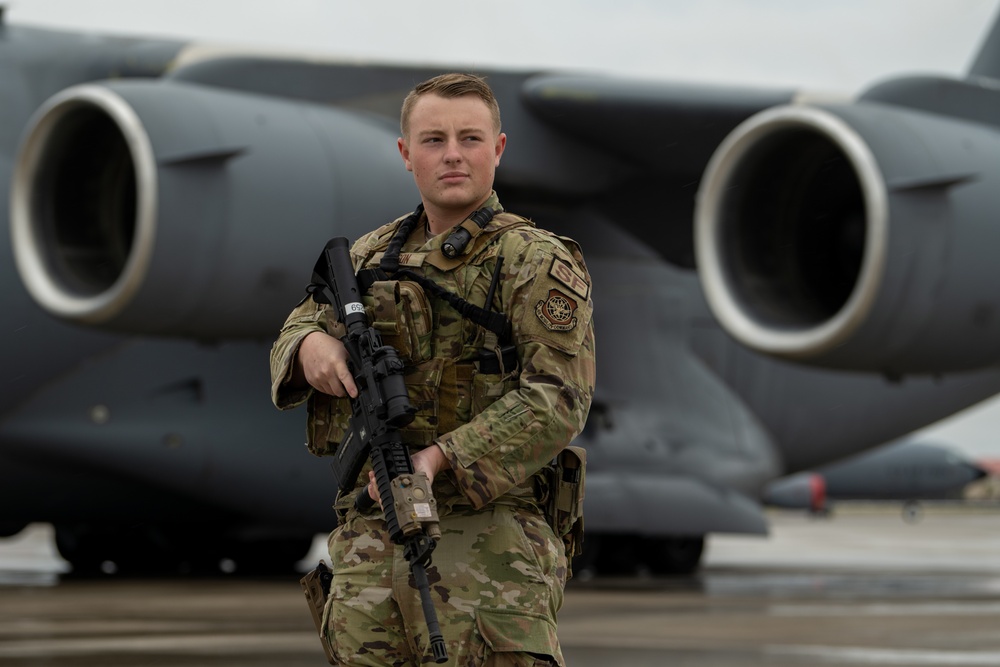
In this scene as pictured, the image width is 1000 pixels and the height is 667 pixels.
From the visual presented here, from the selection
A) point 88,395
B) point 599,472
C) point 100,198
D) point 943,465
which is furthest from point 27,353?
point 943,465

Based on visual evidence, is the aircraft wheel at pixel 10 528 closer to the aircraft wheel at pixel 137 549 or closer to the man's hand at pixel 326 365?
the aircraft wheel at pixel 137 549

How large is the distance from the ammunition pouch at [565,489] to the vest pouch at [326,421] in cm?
32

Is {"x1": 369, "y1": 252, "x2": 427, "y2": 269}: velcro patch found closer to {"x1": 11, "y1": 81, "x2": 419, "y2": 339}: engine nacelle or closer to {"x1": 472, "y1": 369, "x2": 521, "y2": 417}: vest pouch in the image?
{"x1": 472, "y1": 369, "x2": 521, "y2": 417}: vest pouch

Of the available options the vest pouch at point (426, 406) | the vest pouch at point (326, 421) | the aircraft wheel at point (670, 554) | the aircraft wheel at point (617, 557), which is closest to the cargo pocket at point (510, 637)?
the vest pouch at point (426, 406)

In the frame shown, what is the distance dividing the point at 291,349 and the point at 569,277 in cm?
43

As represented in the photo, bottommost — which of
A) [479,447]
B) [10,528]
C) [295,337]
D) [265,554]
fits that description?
[265,554]

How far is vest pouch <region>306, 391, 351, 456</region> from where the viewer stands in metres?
2.39

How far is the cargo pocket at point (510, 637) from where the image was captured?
2211 millimetres

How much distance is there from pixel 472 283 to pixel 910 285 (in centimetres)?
584

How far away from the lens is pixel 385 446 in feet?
7.11

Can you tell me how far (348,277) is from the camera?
2.31 meters

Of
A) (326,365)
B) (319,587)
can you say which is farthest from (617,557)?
(326,365)

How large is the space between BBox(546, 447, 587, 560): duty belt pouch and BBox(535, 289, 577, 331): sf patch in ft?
0.65

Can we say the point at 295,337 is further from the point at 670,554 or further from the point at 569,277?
the point at 670,554
